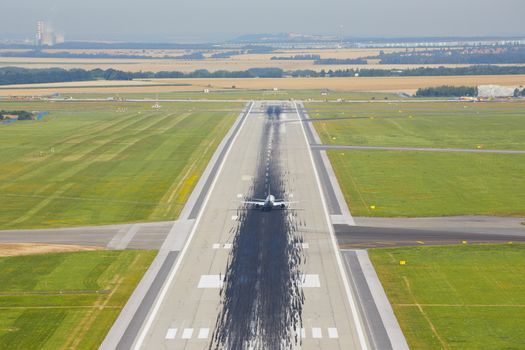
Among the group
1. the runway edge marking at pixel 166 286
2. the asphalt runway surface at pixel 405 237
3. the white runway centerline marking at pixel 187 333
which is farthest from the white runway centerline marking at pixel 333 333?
the asphalt runway surface at pixel 405 237

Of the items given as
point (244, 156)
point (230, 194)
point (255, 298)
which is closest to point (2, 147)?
point (244, 156)

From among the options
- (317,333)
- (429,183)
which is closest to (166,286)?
(317,333)

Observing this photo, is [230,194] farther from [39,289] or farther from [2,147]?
[2,147]

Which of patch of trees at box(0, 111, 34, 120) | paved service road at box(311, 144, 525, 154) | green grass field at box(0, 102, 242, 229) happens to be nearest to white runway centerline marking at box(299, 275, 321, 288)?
green grass field at box(0, 102, 242, 229)

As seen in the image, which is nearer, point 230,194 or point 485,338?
point 485,338

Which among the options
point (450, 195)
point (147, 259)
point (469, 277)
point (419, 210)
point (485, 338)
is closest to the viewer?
point (485, 338)

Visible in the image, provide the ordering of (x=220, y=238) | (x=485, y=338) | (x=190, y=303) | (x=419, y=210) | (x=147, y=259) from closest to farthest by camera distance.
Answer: (x=485, y=338), (x=190, y=303), (x=147, y=259), (x=220, y=238), (x=419, y=210)

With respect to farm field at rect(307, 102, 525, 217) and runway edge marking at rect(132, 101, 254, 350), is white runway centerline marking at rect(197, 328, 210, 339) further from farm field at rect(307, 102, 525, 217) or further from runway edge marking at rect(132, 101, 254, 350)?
farm field at rect(307, 102, 525, 217)

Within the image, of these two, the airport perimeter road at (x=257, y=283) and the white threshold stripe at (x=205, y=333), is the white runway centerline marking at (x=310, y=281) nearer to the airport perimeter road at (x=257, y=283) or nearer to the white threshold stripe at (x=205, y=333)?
→ the airport perimeter road at (x=257, y=283)
